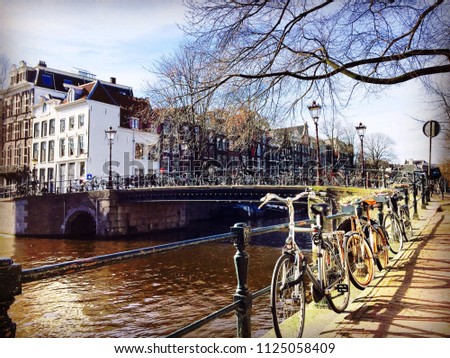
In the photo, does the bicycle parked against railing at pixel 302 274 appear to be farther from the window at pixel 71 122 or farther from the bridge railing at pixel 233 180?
the window at pixel 71 122

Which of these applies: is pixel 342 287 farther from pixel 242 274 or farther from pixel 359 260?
pixel 242 274

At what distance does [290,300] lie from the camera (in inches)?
73.4

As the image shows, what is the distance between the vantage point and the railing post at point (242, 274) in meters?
1.60

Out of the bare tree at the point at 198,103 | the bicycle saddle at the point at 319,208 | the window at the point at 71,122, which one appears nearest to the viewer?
the bicycle saddle at the point at 319,208

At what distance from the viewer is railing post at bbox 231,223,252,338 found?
5.25ft

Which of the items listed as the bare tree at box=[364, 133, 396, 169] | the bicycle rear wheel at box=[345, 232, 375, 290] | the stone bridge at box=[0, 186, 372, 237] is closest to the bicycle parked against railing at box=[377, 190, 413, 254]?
the bare tree at box=[364, 133, 396, 169]

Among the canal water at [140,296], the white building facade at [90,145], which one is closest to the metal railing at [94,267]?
the canal water at [140,296]

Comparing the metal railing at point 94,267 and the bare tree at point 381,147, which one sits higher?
the bare tree at point 381,147

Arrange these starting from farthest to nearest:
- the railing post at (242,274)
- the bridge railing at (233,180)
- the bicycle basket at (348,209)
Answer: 1. the bridge railing at (233,180)
2. the bicycle basket at (348,209)
3. the railing post at (242,274)

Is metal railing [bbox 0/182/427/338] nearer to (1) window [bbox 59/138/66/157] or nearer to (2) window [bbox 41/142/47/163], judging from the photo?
(2) window [bbox 41/142/47/163]

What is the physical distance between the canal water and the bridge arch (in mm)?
4171

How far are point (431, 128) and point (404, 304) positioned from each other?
165 cm
